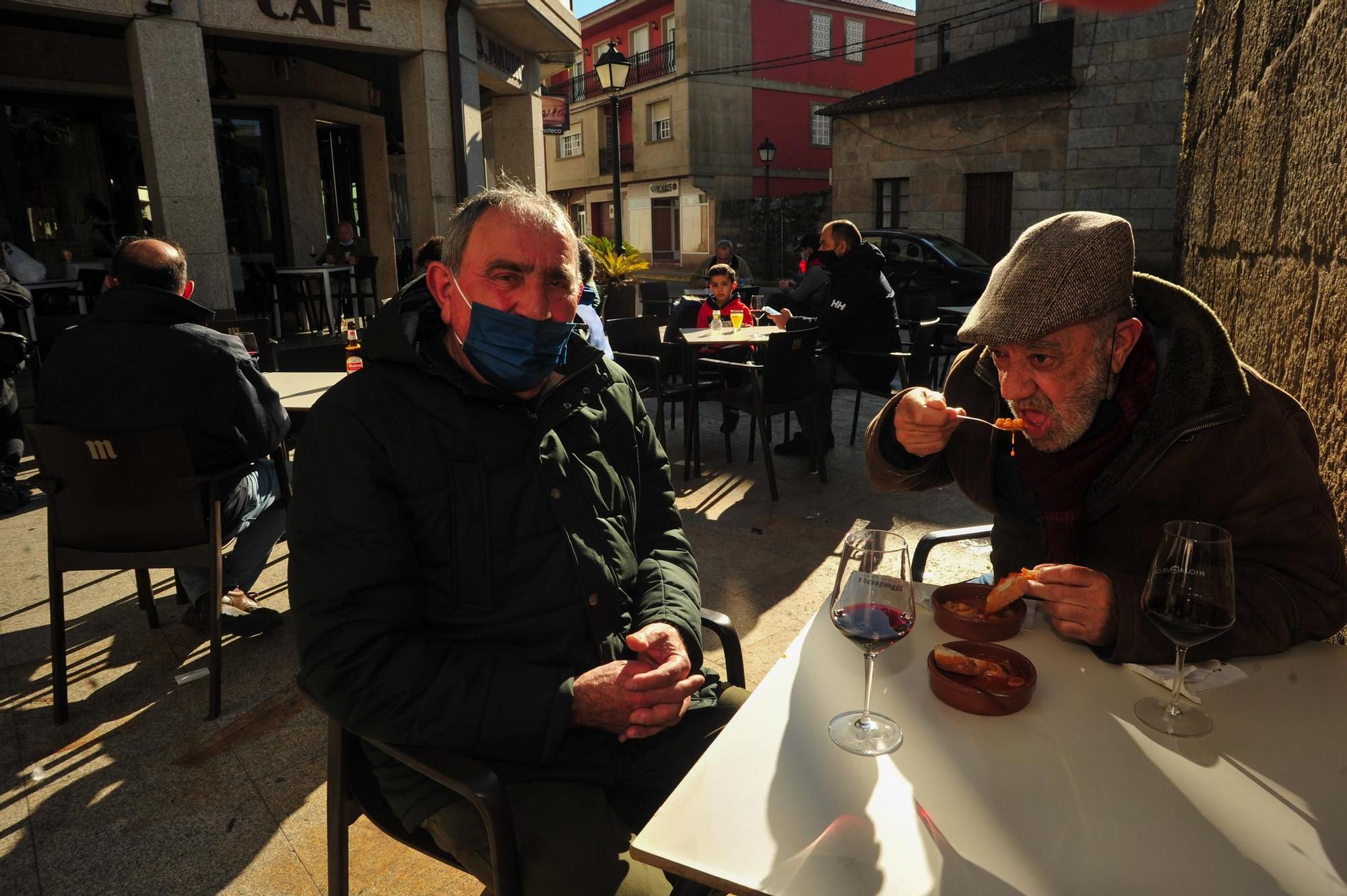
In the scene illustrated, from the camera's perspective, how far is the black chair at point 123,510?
2898 mm

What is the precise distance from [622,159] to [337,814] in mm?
35329

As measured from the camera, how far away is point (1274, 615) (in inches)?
58.0

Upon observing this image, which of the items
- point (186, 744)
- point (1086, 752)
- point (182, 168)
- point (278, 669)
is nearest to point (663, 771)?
point (1086, 752)

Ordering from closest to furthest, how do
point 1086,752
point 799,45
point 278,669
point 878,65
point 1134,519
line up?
point 1086,752, point 1134,519, point 278,669, point 799,45, point 878,65

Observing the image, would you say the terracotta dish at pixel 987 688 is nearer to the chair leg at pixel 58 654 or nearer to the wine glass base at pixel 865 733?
the wine glass base at pixel 865 733

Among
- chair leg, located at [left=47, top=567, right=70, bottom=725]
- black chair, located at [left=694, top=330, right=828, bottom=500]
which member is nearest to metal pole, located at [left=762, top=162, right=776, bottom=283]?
black chair, located at [left=694, top=330, right=828, bottom=500]

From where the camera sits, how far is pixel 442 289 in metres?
2.02

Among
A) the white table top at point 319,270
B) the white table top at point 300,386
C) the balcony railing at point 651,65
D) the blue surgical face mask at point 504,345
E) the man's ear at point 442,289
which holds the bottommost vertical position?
the white table top at point 300,386

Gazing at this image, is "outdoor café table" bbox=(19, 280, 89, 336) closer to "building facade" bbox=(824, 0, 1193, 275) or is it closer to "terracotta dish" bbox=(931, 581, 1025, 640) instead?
"terracotta dish" bbox=(931, 581, 1025, 640)

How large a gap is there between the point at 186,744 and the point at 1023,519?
9.27 ft

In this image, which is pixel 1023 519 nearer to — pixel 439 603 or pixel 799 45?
pixel 439 603

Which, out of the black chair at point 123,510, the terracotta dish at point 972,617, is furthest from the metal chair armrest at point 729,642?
the black chair at point 123,510

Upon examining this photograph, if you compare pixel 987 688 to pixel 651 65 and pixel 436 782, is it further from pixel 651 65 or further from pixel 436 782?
pixel 651 65

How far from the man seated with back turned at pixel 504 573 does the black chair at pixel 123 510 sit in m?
1.61
